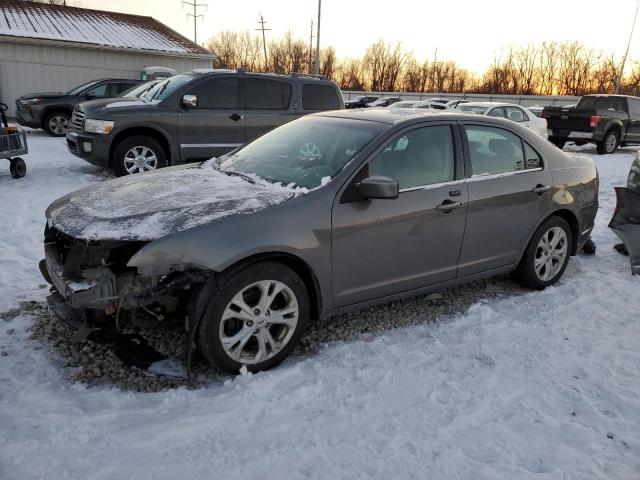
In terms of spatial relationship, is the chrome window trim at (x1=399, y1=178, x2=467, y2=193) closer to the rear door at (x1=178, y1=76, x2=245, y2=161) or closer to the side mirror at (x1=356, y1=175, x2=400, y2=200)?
the side mirror at (x1=356, y1=175, x2=400, y2=200)

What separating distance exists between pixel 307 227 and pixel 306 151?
0.92m

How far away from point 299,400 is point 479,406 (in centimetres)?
105

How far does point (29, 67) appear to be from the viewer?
20.7 metres

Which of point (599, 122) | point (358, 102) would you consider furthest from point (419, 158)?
point (358, 102)

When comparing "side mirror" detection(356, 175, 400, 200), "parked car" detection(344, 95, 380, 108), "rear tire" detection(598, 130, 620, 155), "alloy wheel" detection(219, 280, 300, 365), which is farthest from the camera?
"parked car" detection(344, 95, 380, 108)

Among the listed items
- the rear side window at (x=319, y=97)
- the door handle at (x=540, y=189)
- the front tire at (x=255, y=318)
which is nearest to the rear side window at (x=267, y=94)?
the rear side window at (x=319, y=97)

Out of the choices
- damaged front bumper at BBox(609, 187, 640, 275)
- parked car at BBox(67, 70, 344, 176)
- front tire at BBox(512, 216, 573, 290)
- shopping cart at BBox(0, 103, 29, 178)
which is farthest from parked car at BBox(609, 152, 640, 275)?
shopping cart at BBox(0, 103, 29, 178)

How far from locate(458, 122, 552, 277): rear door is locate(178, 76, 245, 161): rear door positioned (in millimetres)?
5603

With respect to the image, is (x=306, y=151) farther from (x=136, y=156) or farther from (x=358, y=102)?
(x=358, y=102)

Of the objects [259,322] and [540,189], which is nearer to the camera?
[259,322]

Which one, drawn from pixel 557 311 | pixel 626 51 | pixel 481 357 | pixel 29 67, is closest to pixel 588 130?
pixel 557 311

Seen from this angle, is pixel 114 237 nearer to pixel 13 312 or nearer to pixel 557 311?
pixel 13 312

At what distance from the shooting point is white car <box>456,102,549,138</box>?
43.4ft

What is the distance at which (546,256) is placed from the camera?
4.91 meters
